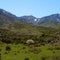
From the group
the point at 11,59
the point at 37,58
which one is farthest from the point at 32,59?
the point at 11,59

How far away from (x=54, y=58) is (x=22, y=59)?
429 centimetres

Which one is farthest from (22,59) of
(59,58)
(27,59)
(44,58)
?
(59,58)

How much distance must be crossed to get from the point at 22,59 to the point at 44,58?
3.06 m

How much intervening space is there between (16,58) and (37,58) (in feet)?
9.94

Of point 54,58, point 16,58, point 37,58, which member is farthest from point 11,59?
point 54,58

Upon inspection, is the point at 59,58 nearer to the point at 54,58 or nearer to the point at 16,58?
the point at 54,58

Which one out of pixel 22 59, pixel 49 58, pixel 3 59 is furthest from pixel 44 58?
pixel 3 59

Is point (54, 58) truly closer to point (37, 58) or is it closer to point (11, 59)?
point (37, 58)

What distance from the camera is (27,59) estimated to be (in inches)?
1156

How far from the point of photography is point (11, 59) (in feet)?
99.6

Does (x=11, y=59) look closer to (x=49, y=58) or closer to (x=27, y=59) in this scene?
(x=27, y=59)

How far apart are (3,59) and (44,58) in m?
5.70

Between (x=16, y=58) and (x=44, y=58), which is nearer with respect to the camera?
(x=44, y=58)

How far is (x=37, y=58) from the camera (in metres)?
30.3
